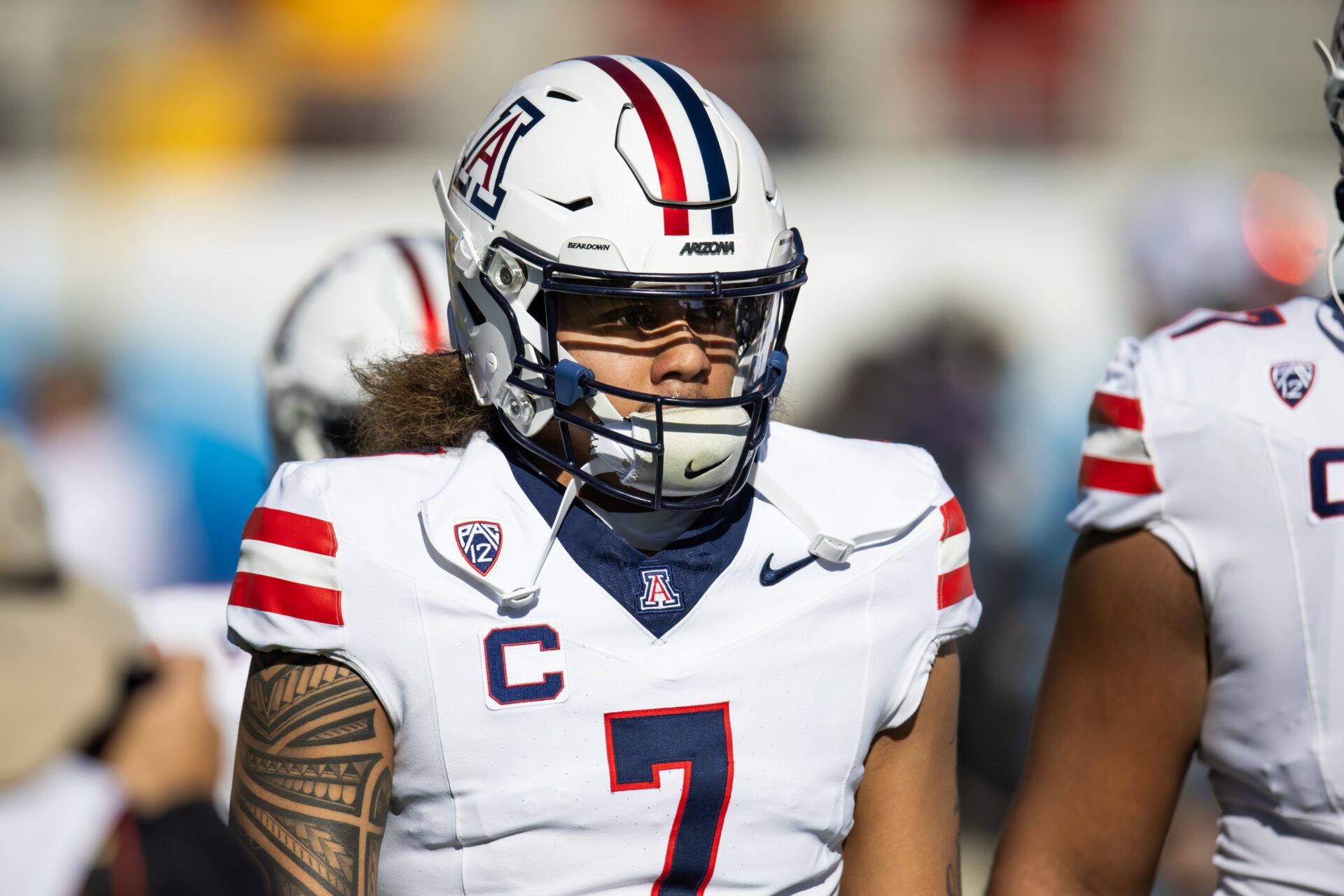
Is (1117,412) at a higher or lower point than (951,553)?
higher

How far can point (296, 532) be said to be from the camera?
6.05ft

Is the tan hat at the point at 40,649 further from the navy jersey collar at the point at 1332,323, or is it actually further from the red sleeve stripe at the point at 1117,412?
the navy jersey collar at the point at 1332,323

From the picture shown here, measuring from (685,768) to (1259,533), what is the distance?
88 centimetres

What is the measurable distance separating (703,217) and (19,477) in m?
1.06

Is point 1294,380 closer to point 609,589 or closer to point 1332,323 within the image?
point 1332,323

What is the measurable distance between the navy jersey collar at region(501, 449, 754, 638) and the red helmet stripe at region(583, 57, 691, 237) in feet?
1.23

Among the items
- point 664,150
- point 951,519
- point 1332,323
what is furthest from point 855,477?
point 1332,323

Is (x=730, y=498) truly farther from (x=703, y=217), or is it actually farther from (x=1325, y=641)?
(x=1325, y=641)

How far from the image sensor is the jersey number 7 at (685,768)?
1861mm

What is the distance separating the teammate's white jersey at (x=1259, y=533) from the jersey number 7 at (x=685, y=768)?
708 millimetres

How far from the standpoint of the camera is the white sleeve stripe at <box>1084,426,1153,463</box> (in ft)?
7.20

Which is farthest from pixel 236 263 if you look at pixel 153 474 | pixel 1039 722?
pixel 1039 722

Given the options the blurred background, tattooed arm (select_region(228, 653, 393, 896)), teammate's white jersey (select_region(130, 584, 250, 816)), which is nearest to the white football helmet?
tattooed arm (select_region(228, 653, 393, 896))

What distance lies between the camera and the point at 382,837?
6.15 feet
